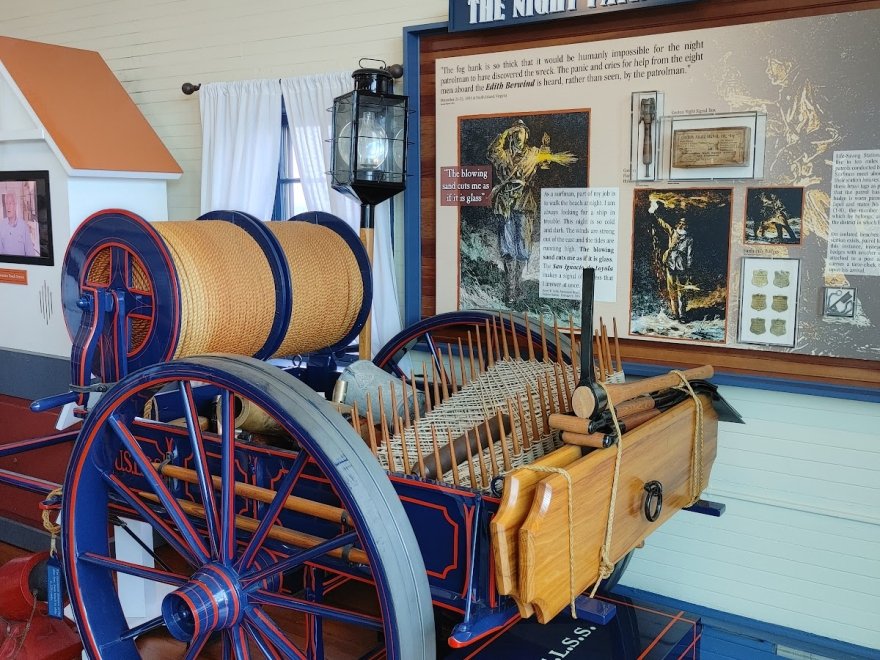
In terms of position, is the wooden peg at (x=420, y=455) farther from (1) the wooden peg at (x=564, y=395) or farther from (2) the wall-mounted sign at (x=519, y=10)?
(2) the wall-mounted sign at (x=519, y=10)

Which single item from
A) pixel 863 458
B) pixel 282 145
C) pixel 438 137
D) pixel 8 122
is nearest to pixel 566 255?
pixel 438 137

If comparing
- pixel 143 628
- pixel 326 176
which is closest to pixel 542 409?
pixel 143 628

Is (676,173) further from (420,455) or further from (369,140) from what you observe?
(420,455)

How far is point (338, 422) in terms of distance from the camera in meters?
2.04

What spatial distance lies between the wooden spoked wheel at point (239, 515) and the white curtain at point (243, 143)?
181 cm

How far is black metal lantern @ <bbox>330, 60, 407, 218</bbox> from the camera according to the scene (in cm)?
346

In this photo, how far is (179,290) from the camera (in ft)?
9.05

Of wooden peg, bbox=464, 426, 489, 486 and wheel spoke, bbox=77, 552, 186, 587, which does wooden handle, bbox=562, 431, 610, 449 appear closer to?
wooden peg, bbox=464, 426, 489, 486

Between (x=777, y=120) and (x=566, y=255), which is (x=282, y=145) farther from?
(x=777, y=120)

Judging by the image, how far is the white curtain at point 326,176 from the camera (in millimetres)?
4027

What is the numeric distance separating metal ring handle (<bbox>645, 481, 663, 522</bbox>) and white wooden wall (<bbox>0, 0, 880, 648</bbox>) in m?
1.27

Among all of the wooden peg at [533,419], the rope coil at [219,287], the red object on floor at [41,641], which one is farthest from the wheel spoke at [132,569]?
the wooden peg at [533,419]

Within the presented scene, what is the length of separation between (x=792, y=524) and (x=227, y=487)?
7.30 ft

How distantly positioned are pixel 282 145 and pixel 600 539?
3126 mm
